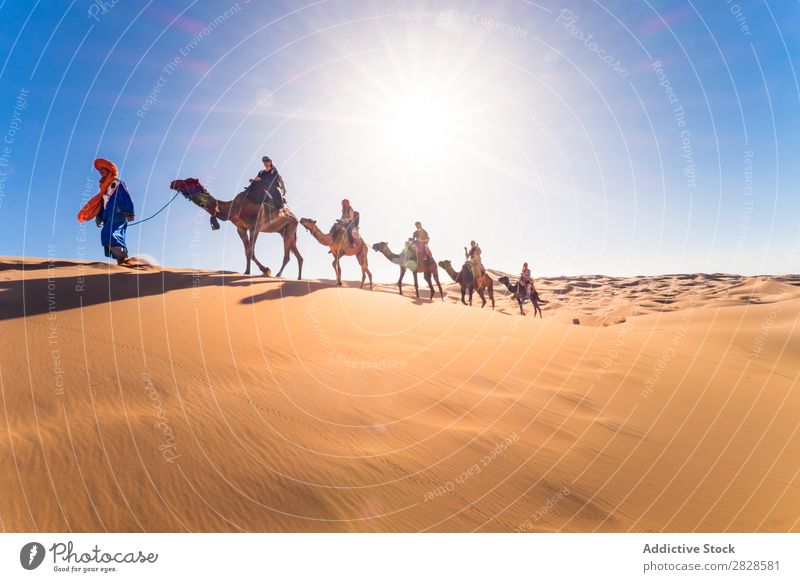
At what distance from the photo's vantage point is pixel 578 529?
4.05 metres

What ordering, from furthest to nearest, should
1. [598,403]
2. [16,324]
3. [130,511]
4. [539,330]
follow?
[539,330], [598,403], [16,324], [130,511]

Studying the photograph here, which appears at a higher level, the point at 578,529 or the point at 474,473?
the point at 474,473

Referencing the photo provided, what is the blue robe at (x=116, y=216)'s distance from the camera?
10742 millimetres

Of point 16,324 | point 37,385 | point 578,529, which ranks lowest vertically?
point 578,529

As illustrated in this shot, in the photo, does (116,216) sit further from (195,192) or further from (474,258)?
(474,258)

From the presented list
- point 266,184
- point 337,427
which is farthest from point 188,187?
point 337,427

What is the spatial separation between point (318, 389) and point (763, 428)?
8.34 m

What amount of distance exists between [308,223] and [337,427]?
1230 cm

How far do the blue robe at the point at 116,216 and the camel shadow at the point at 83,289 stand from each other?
3.02ft

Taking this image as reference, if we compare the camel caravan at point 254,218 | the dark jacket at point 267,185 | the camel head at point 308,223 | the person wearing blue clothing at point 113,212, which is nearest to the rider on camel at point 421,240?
the camel caravan at point 254,218

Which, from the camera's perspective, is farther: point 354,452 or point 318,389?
point 318,389

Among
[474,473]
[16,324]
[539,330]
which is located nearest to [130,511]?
[474,473]

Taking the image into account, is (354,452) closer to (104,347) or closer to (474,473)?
(474,473)

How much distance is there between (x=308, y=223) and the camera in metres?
16.0
